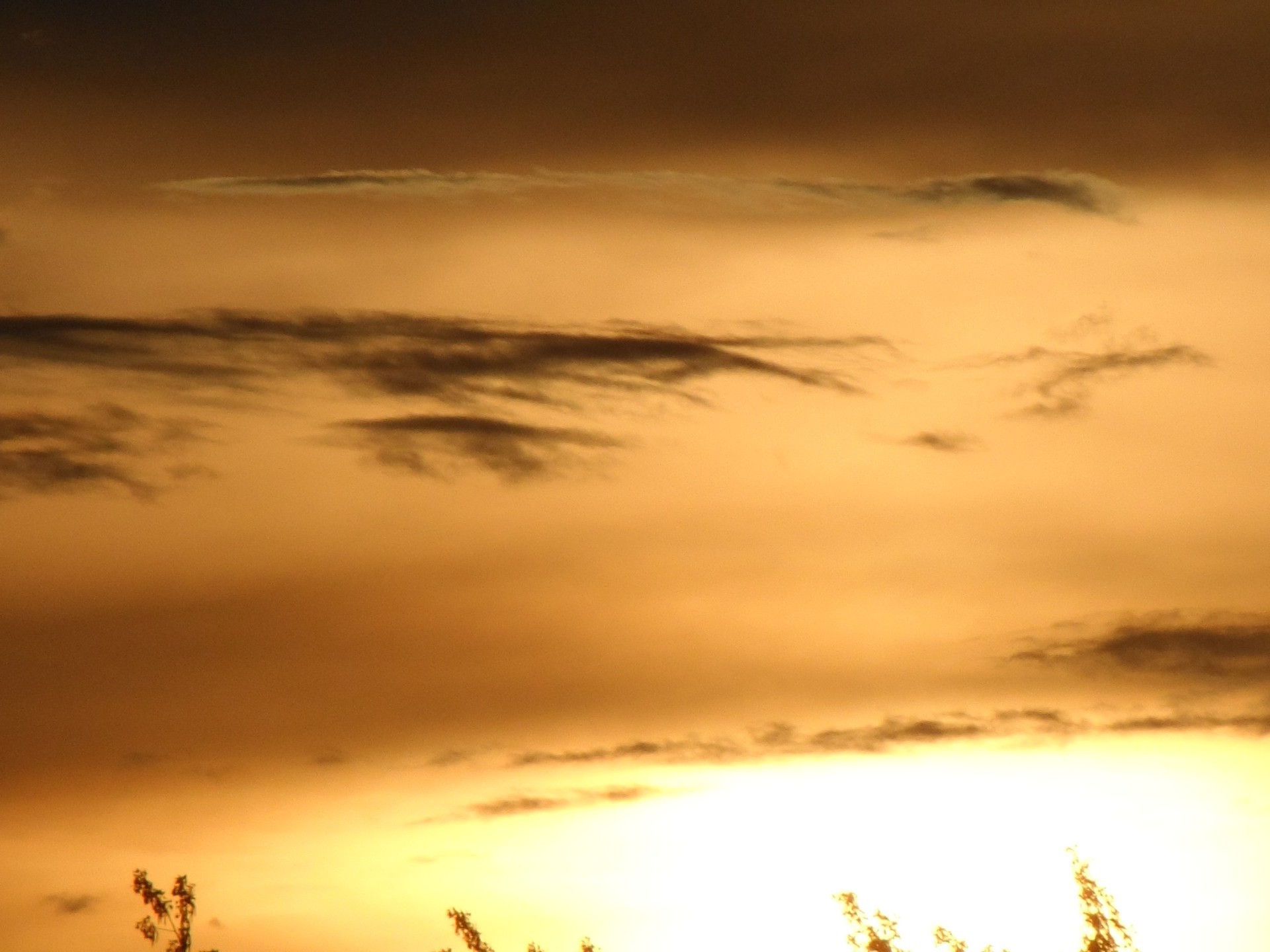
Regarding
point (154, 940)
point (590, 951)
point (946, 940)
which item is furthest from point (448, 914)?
point (946, 940)

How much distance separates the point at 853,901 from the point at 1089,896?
28.7ft

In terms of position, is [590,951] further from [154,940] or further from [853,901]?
[154,940]

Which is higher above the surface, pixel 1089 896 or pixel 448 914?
pixel 448 914

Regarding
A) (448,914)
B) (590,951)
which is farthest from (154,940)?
(590,951)

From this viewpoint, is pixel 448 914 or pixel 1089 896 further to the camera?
pixel 448 914

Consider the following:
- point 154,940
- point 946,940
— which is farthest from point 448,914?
point 946,940

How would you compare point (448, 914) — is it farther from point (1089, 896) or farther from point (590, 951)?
point (1089, 896)

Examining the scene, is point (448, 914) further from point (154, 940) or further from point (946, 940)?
point (946, 940)

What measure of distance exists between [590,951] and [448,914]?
6471mm

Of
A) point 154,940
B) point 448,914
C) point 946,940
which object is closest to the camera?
point 154,940

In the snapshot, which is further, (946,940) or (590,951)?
(590,951)

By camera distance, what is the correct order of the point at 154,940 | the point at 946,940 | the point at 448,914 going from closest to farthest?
1. the point at 154,940
2. the point at 946,940
3. the point at 448,914

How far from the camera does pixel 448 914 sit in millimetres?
62750

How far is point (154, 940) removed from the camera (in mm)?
52062
